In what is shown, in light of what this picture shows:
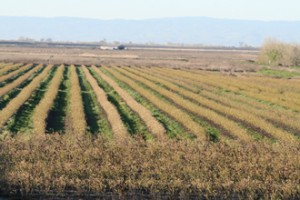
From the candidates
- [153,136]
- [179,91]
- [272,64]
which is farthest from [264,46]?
[153,136]

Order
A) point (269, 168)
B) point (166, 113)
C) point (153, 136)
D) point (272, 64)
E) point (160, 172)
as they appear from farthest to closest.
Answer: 1. point (272, 64)
2. point (166, 113)
3. point (153, 136)
4. point (269, 168)
5. point (160, 172)

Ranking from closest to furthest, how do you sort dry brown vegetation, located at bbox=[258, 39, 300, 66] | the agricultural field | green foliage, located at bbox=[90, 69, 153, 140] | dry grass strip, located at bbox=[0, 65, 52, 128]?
the agricultural field < green foliage, located at bbox=[90, 69, 153, 140] < dry grass strip, located at bbox=[0, 65, 52, 128] < dry brown vegetation, located at bbox=[258, 39, 300, 66]

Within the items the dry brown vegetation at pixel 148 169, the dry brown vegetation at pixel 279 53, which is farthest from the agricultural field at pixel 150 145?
the dry brown vegetation at pixel 279 53

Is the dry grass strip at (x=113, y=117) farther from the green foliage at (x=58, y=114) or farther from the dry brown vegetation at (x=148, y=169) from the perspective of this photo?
the green foliage at (x=58, y=114)

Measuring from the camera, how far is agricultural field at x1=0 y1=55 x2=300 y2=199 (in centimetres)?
1698

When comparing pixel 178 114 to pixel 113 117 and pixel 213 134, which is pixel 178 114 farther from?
pixel 213 134

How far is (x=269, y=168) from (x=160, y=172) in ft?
14.3

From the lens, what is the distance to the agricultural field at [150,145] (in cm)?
1698

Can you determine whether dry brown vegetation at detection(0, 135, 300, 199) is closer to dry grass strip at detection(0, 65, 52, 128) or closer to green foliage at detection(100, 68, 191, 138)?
green foliage at detection(100, 68, 191, 138)

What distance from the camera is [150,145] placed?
21.8 metres

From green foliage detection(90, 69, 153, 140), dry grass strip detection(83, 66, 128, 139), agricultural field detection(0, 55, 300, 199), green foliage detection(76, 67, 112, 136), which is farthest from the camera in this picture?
green foliage detection(76, 67, 112, 136)

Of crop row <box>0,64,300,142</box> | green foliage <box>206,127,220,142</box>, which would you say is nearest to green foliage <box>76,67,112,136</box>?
crop row <box>0,64,300,142</box>

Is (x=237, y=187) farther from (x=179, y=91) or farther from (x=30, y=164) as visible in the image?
(x=179, y=91)

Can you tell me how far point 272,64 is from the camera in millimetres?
103312
